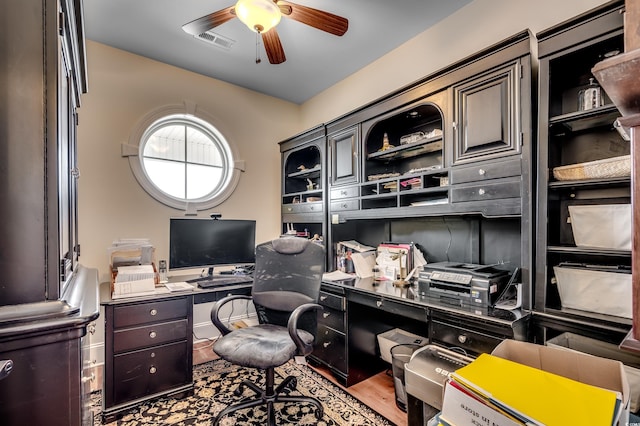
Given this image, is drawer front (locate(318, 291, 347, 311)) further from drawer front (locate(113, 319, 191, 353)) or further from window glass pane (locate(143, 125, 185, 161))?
window glass pane (locate(143, 125, 185, 161))

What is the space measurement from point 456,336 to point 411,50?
2348 mm

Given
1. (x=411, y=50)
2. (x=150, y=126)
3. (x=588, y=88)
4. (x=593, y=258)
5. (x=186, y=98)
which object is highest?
(x=411, y=50)

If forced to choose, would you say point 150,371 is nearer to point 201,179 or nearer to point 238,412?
point 238,412

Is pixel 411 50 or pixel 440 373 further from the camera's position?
pixel 411 50

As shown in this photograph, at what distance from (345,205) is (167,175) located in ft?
6.17

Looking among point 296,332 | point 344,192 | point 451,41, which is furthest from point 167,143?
point 451,41

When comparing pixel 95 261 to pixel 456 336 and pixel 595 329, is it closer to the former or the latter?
pixel 456 336

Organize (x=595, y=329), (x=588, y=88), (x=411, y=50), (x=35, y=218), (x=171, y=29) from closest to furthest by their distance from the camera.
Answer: (x=35, y=218) → (x=595, y=329) → (x=588, y=88) → (x=171, y=29) → (x=411, y=50)

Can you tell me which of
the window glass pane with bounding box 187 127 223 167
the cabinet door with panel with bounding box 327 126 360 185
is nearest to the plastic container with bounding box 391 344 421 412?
the cabinet door with panel with bounding box 327 126 360 185

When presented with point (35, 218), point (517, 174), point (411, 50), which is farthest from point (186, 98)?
point (517, 174)

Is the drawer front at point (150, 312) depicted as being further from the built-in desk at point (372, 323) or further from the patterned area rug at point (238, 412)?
the built-in desk at point (372, 323)

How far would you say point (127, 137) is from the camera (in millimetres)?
2836

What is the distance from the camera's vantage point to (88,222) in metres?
2.62

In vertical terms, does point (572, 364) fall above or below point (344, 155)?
below
